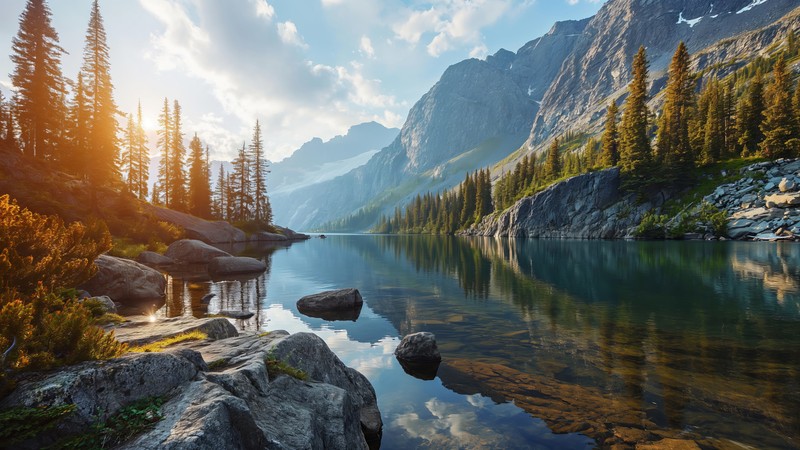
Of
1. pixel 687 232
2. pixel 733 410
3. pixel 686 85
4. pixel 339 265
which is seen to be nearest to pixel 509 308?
pixel 733 410

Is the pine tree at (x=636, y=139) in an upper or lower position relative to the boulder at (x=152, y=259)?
upper

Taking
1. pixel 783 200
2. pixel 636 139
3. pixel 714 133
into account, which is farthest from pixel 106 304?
pixel 714 133

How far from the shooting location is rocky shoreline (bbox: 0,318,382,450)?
12.7 feet

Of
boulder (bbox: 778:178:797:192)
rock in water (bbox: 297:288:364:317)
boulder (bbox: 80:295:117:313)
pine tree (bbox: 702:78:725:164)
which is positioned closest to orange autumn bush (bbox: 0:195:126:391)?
boulder (bbox: 80:295:117:313)

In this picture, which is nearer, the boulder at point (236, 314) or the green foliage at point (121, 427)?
the green foliage at point (121, 427)

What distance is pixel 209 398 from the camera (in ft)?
14.4

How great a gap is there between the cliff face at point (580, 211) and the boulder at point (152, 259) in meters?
83.7

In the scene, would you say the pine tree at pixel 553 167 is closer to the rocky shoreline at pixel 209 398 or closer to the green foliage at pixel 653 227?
the green foliage at pixel 653 227

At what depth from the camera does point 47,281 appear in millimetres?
9984

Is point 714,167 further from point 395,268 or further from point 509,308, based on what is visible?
point 509,308

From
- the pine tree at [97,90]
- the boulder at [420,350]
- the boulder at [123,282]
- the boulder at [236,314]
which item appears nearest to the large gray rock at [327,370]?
the boulder at [420,350]

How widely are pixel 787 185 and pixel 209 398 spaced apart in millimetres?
86134

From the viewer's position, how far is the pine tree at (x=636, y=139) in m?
81.9

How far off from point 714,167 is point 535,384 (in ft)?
314
